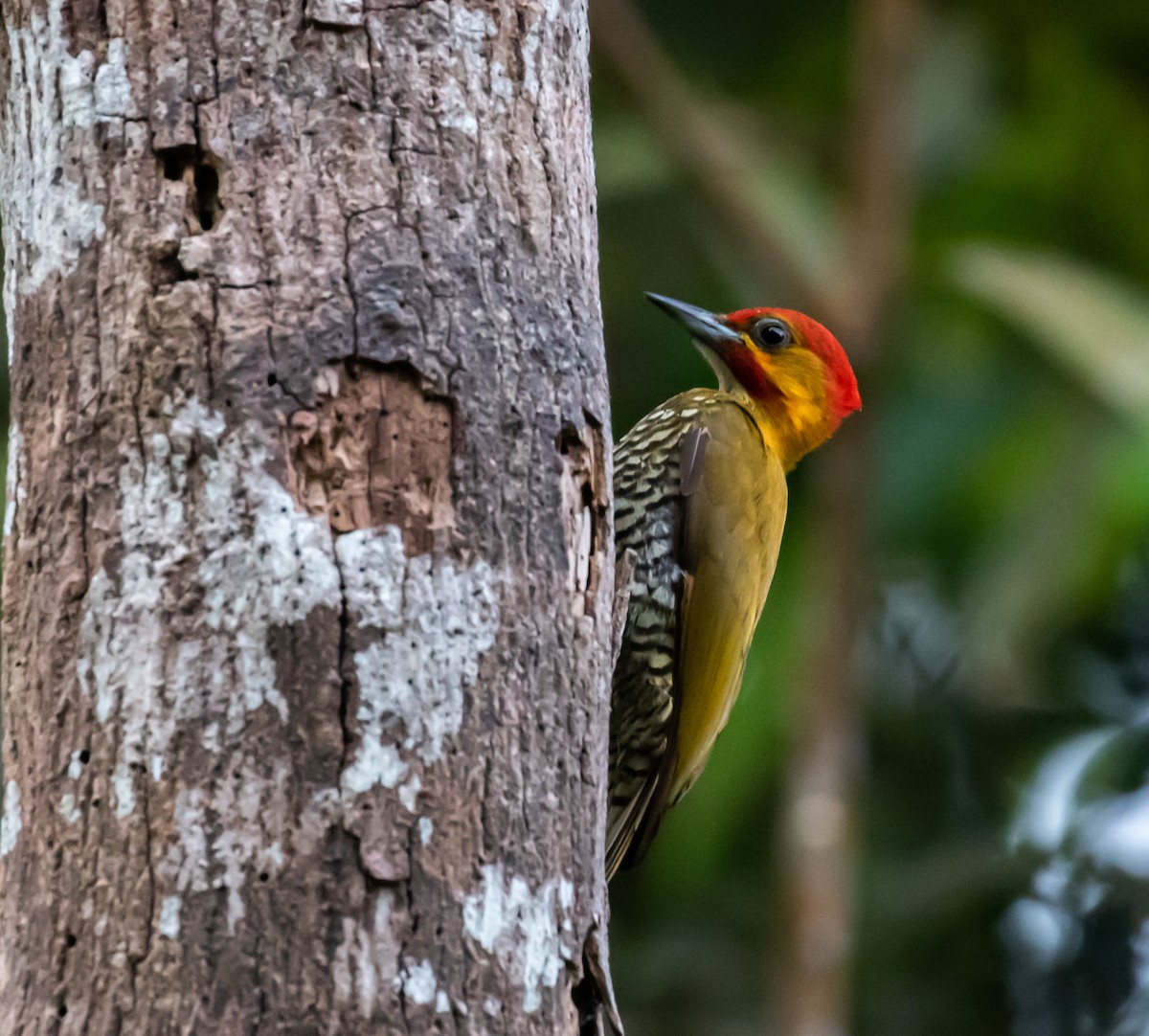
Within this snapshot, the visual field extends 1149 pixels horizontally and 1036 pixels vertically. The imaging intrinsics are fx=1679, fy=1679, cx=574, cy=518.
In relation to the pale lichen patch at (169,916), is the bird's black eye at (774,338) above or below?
below

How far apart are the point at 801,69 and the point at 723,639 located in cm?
448

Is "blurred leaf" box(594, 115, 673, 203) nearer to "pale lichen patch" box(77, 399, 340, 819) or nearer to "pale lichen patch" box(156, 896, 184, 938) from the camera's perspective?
"pale lichen patch" box(77, 399, 340, 819)

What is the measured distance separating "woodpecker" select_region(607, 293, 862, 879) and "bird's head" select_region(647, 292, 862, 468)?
0.16 m

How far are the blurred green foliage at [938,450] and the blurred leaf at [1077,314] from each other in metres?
0.01

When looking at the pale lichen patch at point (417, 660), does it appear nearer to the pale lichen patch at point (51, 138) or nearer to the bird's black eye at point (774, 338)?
the pale lichen patch at point (51, 138)

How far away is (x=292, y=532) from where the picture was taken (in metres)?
2.30

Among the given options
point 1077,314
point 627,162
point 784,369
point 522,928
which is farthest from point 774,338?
point 522,928

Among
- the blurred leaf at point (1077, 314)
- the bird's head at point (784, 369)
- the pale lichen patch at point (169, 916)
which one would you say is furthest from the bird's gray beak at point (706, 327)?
the pale lichen patch at point (169, 916)

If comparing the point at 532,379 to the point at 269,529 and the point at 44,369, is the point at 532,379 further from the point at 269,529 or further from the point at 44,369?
the point at 44,369

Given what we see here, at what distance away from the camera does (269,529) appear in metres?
2.30

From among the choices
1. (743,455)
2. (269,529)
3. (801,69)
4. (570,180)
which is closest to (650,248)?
(801,69)

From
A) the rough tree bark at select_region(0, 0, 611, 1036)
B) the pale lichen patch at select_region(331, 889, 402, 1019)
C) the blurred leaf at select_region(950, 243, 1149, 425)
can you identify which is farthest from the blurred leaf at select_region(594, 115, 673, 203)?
the pale lichen patch at select_region(331, 889, 402, 1019)

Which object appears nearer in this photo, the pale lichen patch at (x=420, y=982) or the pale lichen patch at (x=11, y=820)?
the pale lichen patch at (x=420, y=982)

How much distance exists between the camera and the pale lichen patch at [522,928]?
7.43 ft
